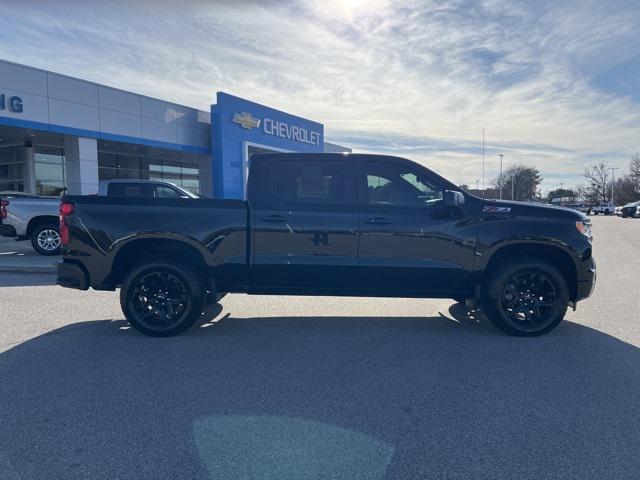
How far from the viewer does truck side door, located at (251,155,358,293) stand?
204 inches

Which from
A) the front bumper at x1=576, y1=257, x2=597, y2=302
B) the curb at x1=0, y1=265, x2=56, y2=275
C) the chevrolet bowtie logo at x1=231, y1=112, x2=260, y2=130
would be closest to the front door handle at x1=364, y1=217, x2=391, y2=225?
the front bumper at x1=576, y1=257, x2=597, y2=302

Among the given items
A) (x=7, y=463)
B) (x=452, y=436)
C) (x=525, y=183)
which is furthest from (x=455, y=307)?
(x=525, y=183)

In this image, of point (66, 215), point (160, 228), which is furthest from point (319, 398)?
point (66, 215)

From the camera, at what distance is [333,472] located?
105 inches

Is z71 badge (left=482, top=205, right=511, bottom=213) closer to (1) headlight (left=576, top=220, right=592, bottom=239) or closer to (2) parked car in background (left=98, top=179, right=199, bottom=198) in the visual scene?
(1) headlight (left=576, top=220, right=592, bottom=239)

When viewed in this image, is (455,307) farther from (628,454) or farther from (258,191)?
(628,454)

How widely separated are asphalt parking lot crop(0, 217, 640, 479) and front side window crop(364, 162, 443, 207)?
1531 millimetres

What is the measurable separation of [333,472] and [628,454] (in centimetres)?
182

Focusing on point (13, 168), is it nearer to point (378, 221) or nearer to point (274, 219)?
point (274, 219)

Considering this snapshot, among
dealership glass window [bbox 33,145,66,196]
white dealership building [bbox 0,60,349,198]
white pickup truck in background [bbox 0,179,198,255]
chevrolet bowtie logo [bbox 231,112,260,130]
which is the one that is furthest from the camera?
chevrolet bowtie logo [bbox 231,112,260,130]

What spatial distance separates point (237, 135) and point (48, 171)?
31.9 feet

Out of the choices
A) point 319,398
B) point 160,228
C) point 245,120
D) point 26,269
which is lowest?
point 319,398

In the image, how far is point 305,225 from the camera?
17.0 feet

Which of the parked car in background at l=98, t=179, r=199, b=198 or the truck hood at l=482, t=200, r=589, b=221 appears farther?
the parked car in background at l=98, t=179, r=199, b=198
